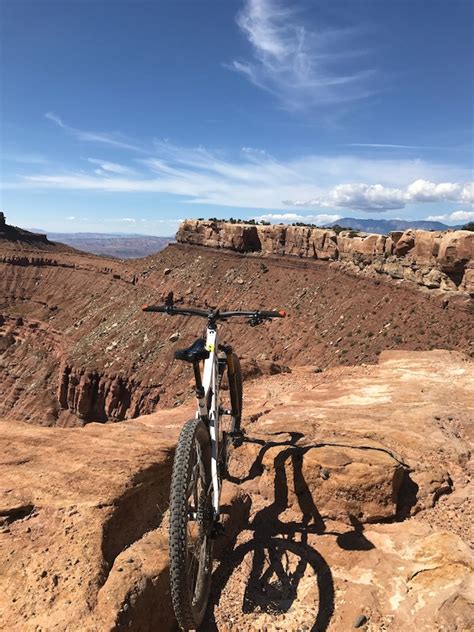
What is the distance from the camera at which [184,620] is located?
424 cm

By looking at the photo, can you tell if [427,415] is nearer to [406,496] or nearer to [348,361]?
[406,496]

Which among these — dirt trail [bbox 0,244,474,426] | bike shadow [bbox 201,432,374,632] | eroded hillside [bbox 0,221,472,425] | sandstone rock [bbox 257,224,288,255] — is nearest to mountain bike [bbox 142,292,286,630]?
bike shadow [bbox 201,432,374,632]

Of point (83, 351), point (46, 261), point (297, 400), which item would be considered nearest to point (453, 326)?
point (297, 400)

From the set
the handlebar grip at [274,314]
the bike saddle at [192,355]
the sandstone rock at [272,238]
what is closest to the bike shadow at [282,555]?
the handlebar grip at [274,314]

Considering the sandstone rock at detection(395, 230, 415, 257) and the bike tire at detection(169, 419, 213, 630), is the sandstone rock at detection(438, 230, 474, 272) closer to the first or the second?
the sandstone rock at detection(395, 230, 415, 257)

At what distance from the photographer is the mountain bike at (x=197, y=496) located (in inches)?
160

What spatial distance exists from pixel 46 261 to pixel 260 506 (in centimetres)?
7964

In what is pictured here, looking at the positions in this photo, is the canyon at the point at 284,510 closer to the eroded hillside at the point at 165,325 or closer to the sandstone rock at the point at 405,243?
the eroded hillside at the point at 165,325

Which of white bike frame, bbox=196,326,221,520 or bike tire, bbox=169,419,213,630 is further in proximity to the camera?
white bike frame, bbox=196,326,221,520

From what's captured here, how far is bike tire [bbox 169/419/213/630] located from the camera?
4.04 m

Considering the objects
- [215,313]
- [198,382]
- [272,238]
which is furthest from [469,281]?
[198,382]

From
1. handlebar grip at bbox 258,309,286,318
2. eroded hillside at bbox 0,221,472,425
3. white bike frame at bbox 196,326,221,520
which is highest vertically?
handlebar grip at bbox 258,309,286,318

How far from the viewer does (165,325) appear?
48.5 m

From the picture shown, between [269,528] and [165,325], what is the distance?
4275 centimetres
